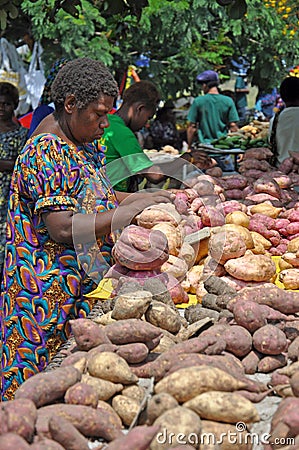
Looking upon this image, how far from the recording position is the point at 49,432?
1.25 m

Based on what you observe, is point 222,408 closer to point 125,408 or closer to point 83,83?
point 125,408

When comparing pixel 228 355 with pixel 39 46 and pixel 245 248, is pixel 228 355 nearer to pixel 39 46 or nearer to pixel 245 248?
pixel 245 248

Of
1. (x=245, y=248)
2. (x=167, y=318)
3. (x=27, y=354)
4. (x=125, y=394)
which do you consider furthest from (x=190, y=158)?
(x=125, y=394)

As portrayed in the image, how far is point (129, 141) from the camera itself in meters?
3.49

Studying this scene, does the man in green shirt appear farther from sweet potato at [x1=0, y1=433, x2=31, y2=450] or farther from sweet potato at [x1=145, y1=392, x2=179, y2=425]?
sweet potato at [x1=0, y1=433, x2=31, y2=450]

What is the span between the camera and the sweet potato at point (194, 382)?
1338 millimetres

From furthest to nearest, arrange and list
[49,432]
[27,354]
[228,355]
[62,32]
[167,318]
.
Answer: [62,32] < [27,354] < [167,318] < [228,355] < [49,432]

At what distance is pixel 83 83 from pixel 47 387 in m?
1.29

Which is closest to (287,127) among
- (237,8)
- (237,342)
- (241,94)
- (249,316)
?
(237,8)

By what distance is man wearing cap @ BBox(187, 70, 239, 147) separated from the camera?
302 inches

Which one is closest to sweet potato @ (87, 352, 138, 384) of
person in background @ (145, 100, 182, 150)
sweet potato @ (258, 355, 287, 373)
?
sweet potato @ (258, 355, 287, 373)

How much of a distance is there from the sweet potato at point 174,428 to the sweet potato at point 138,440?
0.03m

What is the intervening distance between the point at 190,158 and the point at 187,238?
2.48 meters

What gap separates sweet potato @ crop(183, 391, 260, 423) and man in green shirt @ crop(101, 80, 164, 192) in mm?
1584
